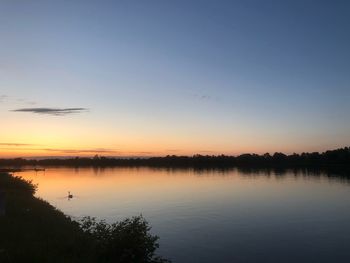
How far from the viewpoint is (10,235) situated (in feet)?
80.8

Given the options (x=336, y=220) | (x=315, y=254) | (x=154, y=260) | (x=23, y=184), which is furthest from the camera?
(x=23, y=184)

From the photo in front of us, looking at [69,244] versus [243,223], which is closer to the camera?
[69,244]

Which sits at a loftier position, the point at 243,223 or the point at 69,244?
the point at 69,244

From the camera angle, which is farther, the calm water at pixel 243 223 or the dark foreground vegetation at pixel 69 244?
the calm water at pixel 243 223

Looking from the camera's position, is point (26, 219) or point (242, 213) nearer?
point (26, 219)

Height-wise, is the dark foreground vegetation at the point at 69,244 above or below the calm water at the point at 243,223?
above

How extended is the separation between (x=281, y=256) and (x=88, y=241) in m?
17.6

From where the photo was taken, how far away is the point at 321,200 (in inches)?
2921

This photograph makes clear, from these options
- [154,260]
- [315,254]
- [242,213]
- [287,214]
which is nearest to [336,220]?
[287,214]

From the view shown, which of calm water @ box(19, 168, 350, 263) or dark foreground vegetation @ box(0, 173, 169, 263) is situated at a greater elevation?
dark foreground vegetation @ box(0, 173, 169, 263)

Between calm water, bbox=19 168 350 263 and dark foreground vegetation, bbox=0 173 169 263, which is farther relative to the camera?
calm water, bbox=19 168 350 263

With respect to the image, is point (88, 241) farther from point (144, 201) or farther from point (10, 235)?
point (144, 201)

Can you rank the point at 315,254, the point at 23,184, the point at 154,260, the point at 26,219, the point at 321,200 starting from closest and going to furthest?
the point at 154,260 < the point at 26,219 < the point at 315,254 < the point at 23,184 < the point at 321,200

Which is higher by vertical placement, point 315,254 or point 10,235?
point 10,235
